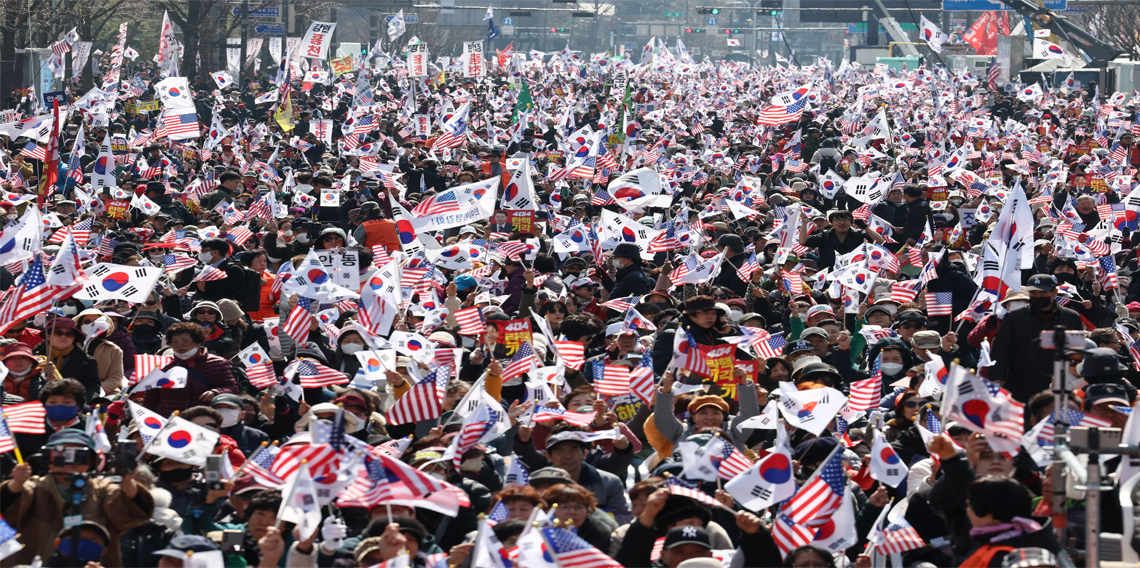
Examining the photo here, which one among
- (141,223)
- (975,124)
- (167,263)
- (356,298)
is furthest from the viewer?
Result: (975,124)

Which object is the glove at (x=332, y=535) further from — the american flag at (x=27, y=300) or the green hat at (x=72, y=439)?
the american flag at (x=27, y=300)

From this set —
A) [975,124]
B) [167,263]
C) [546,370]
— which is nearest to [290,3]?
[975,124]

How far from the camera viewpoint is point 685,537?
6.59 metres

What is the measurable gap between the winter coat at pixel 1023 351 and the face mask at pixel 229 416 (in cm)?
468

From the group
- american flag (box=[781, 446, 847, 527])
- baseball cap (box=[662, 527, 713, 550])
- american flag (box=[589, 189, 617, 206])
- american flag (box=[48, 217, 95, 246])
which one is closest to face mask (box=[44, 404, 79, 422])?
baseball cap (box=[662, 527, 713, 550])

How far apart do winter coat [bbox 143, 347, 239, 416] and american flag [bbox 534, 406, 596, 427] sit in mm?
1982

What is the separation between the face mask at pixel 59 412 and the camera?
852 cm

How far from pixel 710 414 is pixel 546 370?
1284 mm

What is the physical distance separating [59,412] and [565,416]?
8.78 ft

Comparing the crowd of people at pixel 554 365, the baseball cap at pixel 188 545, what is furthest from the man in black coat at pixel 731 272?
the baseball cap at pixel 188 545

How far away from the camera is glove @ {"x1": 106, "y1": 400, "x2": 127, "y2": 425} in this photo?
9227mm

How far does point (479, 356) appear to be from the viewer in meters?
10.8

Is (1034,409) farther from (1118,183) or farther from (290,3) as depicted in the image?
(290,3)

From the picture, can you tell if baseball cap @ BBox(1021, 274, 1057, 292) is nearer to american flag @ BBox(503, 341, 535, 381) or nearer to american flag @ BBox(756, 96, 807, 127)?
american flag @ BBox(503, 341, 535, 381)
